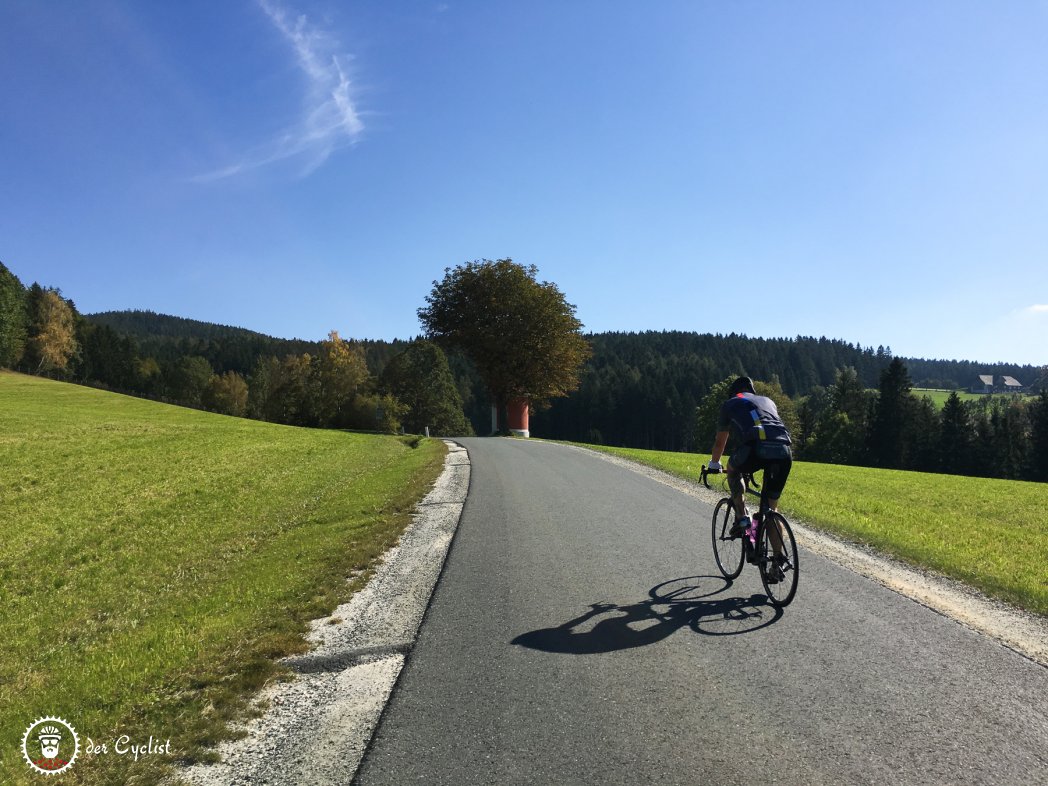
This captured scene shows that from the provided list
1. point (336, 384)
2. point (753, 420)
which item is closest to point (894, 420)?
point (336, 384)

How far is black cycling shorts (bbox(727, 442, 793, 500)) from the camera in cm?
621

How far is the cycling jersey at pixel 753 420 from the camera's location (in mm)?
6285

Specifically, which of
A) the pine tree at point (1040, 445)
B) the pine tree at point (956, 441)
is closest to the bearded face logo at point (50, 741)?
the pine tree at point (956, 441)

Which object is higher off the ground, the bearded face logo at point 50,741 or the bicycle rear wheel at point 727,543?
the bicycle rear wheel at point 727,543

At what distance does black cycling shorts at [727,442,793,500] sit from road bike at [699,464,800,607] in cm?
18

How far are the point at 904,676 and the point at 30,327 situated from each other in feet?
354

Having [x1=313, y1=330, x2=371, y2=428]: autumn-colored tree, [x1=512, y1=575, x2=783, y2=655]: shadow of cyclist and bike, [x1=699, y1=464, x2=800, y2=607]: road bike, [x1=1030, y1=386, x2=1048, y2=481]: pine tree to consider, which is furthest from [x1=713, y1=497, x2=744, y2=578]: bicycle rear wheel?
[x1=1030, y1=386, x2=1048, y2=481]: pine tree

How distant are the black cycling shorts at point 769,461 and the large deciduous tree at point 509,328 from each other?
1438 inches

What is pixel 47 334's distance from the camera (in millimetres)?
82688

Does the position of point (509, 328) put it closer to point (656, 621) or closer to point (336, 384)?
point (336, 384)

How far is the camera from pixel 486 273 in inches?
1743

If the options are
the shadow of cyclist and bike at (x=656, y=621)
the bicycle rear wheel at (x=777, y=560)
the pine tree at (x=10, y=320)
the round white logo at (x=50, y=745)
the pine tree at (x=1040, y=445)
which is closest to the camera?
the round white logo at (x=50, y=745)

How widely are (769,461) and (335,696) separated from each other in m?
4.72

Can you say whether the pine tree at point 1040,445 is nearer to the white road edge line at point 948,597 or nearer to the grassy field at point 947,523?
the grassy field at point 947,523
